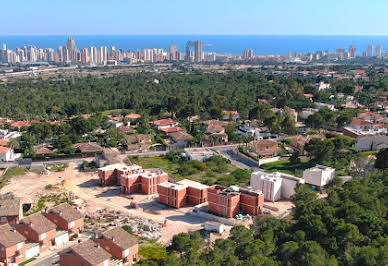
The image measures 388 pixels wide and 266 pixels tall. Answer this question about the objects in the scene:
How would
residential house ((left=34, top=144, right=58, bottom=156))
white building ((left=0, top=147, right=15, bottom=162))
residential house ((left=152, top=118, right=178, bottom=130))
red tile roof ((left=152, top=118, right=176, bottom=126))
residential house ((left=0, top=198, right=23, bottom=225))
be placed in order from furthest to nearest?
1. red tile roof ((left=152, top=118, right=176, bottom=126))
2. residential house ((left=152, top=118, right=178, bottom=130))
3. residential house ((left=34, top=144, right=58, bottom=156))
4. white building ((left=0, top=147, right=15, bottom=162))
5. residential house ((left=0, top=198, right=23, bottom=225))

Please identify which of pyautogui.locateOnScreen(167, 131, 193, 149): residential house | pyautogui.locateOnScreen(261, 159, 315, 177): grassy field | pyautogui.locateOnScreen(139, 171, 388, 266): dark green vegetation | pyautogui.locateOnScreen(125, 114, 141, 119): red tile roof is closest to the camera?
pyautogui.locateOnScreen(139, 171, 388, 266): dark green vegetation

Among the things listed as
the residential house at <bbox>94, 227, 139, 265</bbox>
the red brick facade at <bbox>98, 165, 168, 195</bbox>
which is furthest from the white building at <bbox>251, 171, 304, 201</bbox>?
the residential house at <bbox>94, 227, 139, 265</bbox>

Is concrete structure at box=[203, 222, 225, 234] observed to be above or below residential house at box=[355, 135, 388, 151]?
below

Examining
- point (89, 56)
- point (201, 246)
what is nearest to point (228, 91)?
point (201, 246)

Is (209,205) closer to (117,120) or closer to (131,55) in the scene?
(117,120)

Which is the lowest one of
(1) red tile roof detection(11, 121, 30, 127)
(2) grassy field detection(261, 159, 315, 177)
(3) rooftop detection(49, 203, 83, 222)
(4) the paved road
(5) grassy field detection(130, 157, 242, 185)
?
(4) the paved road

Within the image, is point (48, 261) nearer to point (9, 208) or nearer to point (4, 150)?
point (9, 208)

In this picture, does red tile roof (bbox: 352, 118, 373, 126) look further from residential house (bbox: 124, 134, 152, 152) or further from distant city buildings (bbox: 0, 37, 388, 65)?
distant city buildings (bbox: 0, 37, 388, 65)
